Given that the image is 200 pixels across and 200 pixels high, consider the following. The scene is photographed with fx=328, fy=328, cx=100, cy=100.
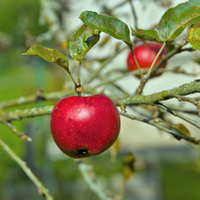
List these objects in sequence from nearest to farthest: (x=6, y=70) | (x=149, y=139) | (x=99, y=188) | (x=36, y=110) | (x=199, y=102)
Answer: (x=199, y=102) → (x=36, y=110) → (x=99, y=188) → (x=149, y=139) → (x=6, y=70)

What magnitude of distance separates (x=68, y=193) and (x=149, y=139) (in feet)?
6.83

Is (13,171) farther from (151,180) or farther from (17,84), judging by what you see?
(17,84)

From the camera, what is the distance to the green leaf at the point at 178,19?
548 millimetres

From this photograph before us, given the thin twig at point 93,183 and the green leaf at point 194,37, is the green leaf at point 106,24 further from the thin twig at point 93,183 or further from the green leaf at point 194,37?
the thin twig at point 93,183

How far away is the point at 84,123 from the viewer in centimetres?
57

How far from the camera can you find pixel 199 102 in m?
0.53

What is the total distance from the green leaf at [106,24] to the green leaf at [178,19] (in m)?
0.07

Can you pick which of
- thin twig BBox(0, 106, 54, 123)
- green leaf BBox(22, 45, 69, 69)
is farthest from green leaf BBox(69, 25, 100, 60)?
thin twig BBox(0, 106, 54, 123)

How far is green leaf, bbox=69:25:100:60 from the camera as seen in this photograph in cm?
60

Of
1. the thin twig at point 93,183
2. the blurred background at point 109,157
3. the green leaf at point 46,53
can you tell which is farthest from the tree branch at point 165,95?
the blurred background at point 109,157

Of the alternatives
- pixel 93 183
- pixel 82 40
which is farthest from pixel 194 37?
pixel 93 183

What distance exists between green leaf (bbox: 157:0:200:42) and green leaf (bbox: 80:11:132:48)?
0.23 ft

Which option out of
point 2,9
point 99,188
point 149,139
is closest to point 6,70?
point 2,9

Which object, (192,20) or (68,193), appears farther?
(68,193)
